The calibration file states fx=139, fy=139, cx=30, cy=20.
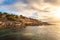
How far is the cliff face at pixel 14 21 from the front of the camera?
226 inches

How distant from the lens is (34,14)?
18.6 ft

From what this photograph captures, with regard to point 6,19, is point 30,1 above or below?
above

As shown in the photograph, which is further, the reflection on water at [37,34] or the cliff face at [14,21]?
the cliff face at [14,21]

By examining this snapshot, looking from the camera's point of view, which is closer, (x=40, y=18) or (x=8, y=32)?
(x=40, y=18)

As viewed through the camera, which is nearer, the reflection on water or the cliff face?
the reflection on water

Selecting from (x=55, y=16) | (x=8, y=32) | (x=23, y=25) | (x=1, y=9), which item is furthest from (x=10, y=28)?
(x=55, y=16)

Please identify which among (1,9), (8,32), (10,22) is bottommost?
(8,32)

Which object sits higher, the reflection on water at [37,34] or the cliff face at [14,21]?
the cliff face at [14,21]

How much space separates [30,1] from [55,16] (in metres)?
1.19

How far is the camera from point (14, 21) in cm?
591

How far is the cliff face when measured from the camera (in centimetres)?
574

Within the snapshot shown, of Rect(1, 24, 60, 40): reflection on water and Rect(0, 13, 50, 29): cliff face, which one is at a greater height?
Rect(0, 13, 50, 29): cliff face

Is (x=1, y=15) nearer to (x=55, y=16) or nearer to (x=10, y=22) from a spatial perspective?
(x=10, y=22)

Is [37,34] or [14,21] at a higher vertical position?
[14,21]
